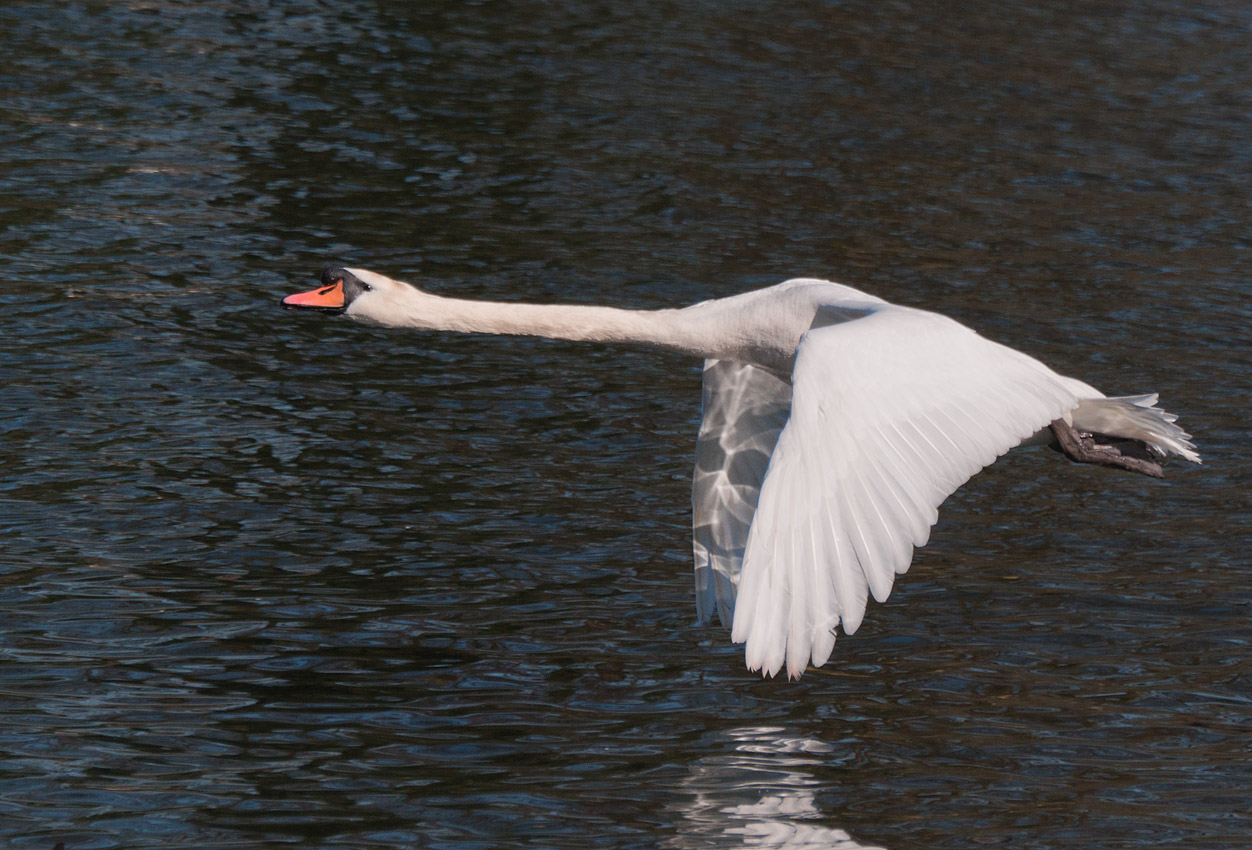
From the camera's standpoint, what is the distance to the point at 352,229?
527 inches

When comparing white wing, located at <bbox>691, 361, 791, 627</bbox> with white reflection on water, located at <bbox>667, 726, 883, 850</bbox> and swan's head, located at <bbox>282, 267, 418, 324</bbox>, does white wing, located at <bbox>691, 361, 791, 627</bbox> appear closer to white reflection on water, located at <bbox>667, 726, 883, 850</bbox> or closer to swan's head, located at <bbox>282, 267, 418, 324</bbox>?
white reflection on water, located at <bbox>667, 726, 883, 850</bbox>

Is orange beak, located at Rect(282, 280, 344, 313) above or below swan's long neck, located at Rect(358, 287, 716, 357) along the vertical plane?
above

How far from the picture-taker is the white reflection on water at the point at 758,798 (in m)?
5.80

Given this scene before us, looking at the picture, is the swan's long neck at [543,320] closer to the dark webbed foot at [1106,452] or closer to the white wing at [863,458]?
the white wing at [863,458]

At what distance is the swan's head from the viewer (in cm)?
733

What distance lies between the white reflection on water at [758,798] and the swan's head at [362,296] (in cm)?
226

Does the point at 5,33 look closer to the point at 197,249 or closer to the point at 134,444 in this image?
the point at 197,249

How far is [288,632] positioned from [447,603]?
752mm

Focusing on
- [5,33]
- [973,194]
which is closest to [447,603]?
[973,194]

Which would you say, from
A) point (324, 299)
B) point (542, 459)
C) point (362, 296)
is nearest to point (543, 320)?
point (362, 296)

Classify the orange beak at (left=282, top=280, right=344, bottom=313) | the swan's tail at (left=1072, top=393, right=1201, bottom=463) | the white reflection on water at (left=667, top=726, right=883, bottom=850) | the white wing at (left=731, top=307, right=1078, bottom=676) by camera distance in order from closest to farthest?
the white wing at (left=731, top=307, right=1078, bottom=676), the white reflection on water at (left=667, top=726, right=883, bottom=850), the orange beak at (left=282, top=280, right=344, bottom=313), the swan's tail at (left=1072, top=393, right=1201, bottom=463)

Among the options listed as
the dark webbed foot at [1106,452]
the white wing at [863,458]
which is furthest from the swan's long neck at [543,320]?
the dark webbed foot at [1106,452]

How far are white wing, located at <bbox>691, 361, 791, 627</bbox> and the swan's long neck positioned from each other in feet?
1.50

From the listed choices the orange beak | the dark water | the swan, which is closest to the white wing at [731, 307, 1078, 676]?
the swan
